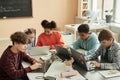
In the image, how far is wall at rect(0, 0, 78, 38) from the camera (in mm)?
4906

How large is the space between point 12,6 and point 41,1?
28.6 inches

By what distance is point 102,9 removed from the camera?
4.90 meters

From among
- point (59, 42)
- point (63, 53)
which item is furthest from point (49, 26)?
point (63, 53)

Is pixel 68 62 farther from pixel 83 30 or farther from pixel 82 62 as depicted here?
pixel 83 30

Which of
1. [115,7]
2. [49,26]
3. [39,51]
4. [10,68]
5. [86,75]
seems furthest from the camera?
[115,7]

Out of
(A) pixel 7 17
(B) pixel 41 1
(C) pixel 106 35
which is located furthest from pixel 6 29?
(C) pixel 106 35

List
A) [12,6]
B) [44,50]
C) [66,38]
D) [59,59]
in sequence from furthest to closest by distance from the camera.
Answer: [12,6] < [66,38] < [44,50] < [59,59]

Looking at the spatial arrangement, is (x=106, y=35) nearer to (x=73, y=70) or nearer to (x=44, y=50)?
(x=73, y=70)

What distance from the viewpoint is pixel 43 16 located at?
17.0 ft

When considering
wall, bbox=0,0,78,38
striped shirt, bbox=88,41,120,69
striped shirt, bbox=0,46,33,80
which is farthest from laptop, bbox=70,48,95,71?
wall, bbox=0,0,78,38

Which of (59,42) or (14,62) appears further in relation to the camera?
(59,42)

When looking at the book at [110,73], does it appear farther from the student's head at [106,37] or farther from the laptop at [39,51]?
the laptop at [39,51]

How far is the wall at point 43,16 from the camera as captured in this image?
16.1 feet

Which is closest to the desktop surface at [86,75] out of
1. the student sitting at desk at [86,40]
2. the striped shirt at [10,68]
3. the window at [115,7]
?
the striped shirt at [10,68]
